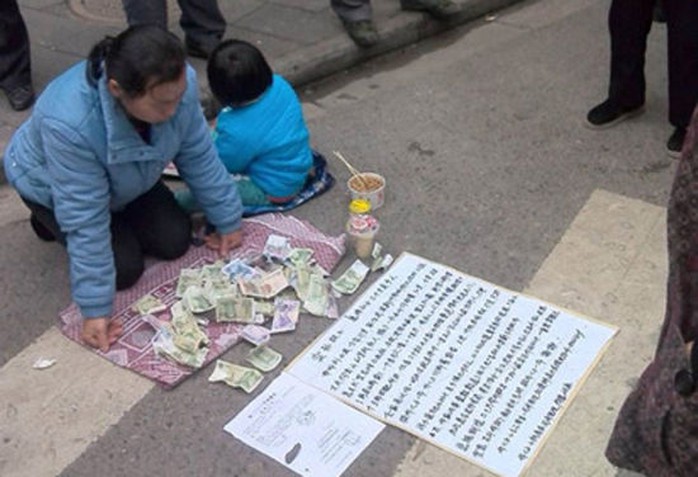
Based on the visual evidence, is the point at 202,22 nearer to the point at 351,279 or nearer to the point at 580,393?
the point at 351,279

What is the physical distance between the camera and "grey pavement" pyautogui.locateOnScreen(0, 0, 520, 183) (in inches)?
157

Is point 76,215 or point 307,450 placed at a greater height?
point 76,215

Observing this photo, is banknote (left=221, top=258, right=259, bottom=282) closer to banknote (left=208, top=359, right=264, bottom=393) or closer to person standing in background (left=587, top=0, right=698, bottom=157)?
banknote (left=208, top=359, right=264, bottom=393)

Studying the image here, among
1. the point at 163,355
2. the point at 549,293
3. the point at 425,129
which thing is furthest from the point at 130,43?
the point at 425,129

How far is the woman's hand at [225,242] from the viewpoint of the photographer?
284 centimetres

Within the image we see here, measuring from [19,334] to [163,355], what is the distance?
0.49m

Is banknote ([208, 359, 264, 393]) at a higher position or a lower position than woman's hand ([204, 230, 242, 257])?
lower

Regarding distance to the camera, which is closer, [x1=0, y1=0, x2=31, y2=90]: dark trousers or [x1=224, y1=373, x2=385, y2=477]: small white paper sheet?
[x1=224, y1=373, x2=385, y2=477]: small white paper sheet

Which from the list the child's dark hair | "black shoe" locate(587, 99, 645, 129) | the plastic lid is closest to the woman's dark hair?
the child's dark hair

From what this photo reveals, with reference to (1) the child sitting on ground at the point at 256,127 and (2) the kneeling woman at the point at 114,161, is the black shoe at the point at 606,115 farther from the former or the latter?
(2) the kneeling woman at the point at 114,161

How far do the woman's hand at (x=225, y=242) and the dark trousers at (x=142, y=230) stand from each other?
81mm

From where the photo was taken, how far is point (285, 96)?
9.89 ft

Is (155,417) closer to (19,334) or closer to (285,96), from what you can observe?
(19,334)

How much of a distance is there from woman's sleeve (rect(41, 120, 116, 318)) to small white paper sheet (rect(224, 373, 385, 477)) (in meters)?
0.56
